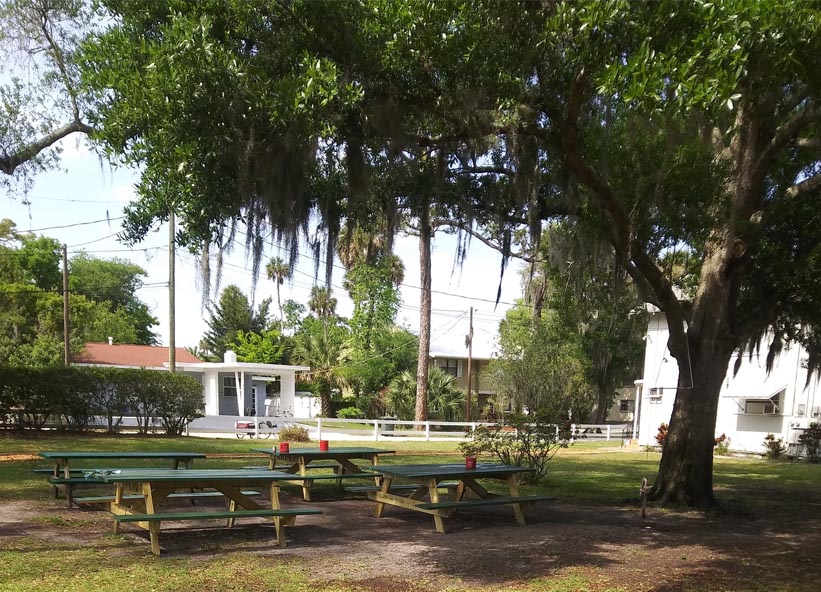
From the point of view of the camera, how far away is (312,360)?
1547 inches

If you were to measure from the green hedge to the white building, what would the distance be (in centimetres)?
1333

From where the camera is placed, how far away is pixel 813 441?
67.3 ft

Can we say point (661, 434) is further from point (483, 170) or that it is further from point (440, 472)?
point (440, 472)

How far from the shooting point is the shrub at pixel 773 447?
2122 centimetres

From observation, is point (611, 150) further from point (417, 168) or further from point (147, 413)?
point (147, 413)

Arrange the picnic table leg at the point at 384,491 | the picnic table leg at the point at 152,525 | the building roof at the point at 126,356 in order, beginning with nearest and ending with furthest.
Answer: the picnic table leg at the point at 152,525, the picnic table leg at the point at 384,491, the building roof at the point at 126,356

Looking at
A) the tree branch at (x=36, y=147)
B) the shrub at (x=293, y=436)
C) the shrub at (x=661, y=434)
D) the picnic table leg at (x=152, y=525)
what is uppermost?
the tree branch at (x=36, y=147)

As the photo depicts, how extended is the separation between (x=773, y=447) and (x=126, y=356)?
28545mm

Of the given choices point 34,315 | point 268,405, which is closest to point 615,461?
point 268,405

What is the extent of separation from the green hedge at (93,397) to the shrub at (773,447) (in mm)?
16393

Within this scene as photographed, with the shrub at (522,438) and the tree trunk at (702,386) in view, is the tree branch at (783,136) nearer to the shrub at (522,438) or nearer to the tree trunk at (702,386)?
the tree trunk at (702,386)

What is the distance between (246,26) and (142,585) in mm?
4995

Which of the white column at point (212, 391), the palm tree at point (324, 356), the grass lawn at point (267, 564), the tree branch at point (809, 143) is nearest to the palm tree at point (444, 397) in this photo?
the palm tree at point (324, 356)

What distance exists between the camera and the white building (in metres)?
21.4
